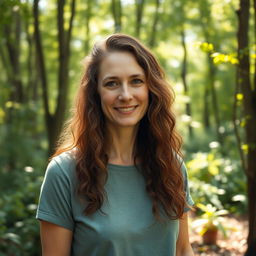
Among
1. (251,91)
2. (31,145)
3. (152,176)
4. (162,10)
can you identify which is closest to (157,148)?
(152,176)

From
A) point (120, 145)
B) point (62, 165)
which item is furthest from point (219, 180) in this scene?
point (62, 165)

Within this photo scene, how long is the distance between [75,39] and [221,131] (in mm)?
7190

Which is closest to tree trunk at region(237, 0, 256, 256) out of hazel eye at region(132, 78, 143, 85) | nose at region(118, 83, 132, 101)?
hazel eye at region(132, 78, 143, 85)

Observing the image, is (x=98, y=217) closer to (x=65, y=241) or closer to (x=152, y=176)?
(x=65, y=241)

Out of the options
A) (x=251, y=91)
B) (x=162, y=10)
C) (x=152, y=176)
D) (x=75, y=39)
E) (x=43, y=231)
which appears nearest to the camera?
(x=43, y=231)

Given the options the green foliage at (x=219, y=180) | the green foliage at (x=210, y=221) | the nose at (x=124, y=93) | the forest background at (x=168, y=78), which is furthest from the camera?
the green foliage at (x=219, y=180)

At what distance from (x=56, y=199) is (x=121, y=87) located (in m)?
0.67

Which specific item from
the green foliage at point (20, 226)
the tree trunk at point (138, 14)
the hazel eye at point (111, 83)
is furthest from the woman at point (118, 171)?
the tree trunk at point (138, 14)

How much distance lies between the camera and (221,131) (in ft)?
41.3

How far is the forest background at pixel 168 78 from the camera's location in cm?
414

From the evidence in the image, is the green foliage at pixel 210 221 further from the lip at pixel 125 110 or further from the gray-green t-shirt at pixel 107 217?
the lip at pixel 125 110

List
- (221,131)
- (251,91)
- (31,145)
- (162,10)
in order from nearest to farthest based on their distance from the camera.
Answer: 1. (251,91)
2. (31,145)
3. (221,131)
4. (162,10)

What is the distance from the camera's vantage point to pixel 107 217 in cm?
211

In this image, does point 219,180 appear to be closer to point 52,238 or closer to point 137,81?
point 137,81
